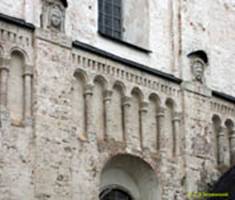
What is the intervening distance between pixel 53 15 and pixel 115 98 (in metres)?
2.11

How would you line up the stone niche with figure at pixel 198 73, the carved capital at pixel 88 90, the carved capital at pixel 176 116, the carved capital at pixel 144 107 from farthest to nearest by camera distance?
1. the stone niche with figure at pixel 198 73
2. the carved capital at pixel 176 116
3. the carved capital at pixel 144 107
4. the carved capital at pixel 88 90

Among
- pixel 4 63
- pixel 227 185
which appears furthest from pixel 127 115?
pixel 4 63

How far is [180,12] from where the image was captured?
18.0m

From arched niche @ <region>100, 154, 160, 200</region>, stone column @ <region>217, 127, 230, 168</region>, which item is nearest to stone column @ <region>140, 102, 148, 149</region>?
arched niche @ <region>100, 154, 160, 200</region>

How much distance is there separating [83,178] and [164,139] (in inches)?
94.8

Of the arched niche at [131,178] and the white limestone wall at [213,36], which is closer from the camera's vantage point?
the arched niche at [131,178]

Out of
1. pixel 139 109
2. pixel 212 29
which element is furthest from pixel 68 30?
pixel 212 29

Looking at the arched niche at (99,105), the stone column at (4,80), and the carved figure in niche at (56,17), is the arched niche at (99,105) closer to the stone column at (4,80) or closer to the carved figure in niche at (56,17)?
the carved figure in niche at (56,17)

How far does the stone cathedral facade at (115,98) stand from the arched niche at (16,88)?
2 cm

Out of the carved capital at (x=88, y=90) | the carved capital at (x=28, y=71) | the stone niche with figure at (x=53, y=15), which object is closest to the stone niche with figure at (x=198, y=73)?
the carved capital at (x=88, y=90)

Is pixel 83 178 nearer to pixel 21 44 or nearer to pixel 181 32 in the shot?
pixel 21 44

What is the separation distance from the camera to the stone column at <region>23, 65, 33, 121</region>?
48.0 feet

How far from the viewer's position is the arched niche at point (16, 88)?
14.6 meters

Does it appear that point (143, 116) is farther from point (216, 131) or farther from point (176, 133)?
point (216, 131)
